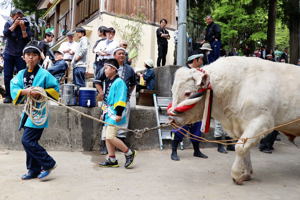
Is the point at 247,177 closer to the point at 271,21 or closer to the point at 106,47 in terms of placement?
the point at 106,47

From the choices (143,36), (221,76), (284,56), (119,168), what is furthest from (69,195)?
(284,56)

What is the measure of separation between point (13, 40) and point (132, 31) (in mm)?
7152

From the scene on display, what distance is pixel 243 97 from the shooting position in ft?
14.3

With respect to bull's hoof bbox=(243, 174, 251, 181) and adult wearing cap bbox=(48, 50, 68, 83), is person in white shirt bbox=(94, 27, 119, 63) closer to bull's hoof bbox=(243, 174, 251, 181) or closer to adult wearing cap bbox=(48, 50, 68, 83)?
adult wearing cap bbox=(48, 50, 68, 83)

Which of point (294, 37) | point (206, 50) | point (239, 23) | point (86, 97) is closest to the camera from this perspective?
point (86, 97)

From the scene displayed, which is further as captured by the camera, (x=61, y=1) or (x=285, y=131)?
(x=61, y=1)

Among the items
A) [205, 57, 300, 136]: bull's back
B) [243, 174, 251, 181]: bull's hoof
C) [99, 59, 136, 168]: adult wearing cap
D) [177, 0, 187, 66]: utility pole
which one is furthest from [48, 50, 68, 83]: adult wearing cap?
[243, 174, 251, 181]: bull's hoof

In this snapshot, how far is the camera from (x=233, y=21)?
18969 mm

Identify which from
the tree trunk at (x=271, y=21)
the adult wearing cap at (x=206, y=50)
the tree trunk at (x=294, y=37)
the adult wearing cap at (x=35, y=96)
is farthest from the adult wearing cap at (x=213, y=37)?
the adult wearing cap at (x=35, y=96)

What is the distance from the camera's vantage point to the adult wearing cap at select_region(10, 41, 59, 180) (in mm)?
4230

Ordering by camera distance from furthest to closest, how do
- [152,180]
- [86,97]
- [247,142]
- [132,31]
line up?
[132,31], [86,97], [152,180], [247,142]

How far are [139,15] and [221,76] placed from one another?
971 cm

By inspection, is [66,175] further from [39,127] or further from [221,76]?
→ [221,76]

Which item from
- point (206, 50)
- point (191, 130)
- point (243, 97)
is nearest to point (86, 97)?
point (191, 130)
